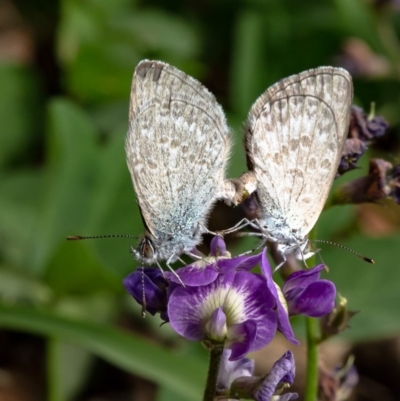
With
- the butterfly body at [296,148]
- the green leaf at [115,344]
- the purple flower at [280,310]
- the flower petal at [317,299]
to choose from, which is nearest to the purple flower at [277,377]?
the purple flower at [280,310]

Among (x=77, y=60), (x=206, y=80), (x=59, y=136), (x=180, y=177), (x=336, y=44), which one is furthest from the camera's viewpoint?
(x=206, y=80)

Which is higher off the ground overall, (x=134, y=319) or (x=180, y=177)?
(x=180, y=177)

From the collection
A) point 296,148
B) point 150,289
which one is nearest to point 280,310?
point 150,289

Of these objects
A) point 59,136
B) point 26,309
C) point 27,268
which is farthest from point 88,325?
point 59,136

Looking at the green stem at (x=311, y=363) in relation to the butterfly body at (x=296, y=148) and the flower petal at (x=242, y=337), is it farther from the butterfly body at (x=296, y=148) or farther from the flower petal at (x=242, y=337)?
the flower petal at (x=242, y=337)

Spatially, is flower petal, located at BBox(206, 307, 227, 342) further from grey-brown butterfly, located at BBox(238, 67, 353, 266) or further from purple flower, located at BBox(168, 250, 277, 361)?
→ grey-brown butterfly, located at BBox(238, 67, 353, 266)

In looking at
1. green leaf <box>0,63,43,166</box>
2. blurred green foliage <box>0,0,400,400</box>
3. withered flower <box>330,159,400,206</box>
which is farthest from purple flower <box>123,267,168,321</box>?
green leaf <box>0,63,43,166</box>

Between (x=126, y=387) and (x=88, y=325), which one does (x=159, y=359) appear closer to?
(x=88, y=325)

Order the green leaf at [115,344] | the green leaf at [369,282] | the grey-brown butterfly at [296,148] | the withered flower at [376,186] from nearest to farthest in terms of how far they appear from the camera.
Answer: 1. the grey-brown butterfly at [296,148]
2. the withered flower at [376,186]
3. the green leaf at [115,344]
4. the green leaf at [369,282]
